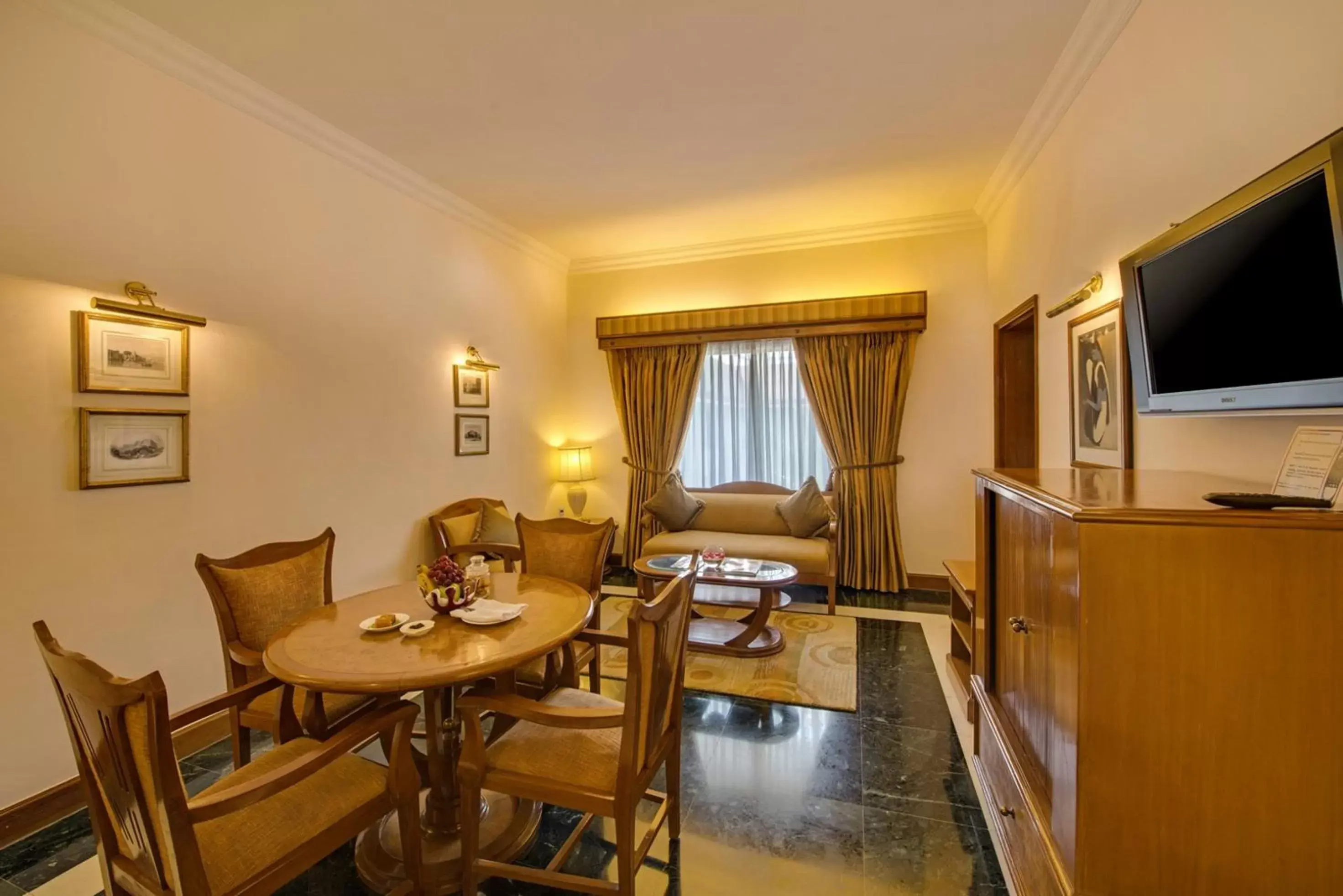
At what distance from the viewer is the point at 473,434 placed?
4246 mm

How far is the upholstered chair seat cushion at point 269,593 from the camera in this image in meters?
2.05

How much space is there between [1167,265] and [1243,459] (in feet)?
1.91

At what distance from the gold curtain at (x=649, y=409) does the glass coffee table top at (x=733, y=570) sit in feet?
4.81

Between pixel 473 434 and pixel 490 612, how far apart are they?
2565mm

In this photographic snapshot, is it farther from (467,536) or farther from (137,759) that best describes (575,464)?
(137,759)

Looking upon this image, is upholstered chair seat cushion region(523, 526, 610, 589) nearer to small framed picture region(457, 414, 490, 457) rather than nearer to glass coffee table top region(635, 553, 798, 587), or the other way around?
glass coffee table top region(635, 553, 798, 587)

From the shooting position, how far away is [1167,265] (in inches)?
61.9

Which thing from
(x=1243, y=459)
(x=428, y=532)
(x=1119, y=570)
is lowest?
(x=428, y=532)

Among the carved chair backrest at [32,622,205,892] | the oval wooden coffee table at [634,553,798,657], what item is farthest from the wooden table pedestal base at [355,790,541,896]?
the oval wooden coffee table at [634,553,798,657]

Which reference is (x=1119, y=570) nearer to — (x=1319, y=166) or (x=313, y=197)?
(x=1319, y=166)

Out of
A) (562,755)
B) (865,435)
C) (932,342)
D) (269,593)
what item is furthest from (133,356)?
(932,342)

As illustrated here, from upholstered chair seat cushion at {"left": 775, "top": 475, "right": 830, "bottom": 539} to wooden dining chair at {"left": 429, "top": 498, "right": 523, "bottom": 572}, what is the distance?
89.1 inches

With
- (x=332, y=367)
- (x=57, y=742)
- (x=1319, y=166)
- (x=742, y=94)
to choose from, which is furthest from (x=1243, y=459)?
(x=57, y=742)

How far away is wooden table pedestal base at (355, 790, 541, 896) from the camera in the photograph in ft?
5.61
